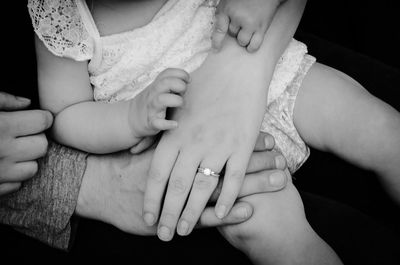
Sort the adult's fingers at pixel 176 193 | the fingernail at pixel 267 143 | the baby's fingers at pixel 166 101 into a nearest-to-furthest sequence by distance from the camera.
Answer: the baby's fingers at pixel 166 101
the adult's fingers at pixel 176 193
the fingernail at pixel 267 143

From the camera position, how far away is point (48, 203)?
1001mm

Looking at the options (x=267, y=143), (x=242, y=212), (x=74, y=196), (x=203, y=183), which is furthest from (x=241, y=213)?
(x=74, y=196)

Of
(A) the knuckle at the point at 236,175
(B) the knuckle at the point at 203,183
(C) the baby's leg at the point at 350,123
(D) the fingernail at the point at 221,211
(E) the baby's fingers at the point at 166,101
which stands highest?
(E) the baby's fingers at the point at 166,101

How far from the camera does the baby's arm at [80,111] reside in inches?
38.5

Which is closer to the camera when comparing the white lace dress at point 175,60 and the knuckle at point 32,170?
the knuckle at point 32,170

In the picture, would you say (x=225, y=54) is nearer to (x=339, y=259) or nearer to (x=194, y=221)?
(x=194, y=221)

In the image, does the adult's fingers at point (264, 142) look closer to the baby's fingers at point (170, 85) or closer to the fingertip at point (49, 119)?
the baby's fingers at point (170, 85)

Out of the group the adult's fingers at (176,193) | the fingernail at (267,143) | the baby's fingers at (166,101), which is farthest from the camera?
the fingernail at (267,143)

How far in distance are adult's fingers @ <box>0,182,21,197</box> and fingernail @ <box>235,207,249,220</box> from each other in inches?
20.9

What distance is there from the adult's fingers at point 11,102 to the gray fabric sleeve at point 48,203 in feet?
0.48

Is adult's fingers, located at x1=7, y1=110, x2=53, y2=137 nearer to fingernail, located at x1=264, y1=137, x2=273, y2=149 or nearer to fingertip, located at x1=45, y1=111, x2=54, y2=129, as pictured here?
fingertip, located at x1=45, y1=111, x2=54, y2=129

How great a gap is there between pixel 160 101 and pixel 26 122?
0.37 meters

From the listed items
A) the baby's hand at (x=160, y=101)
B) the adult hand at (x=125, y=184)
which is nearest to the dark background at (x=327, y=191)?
the adult hand at (x=125, y=184)

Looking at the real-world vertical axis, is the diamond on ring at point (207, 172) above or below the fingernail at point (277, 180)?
below
